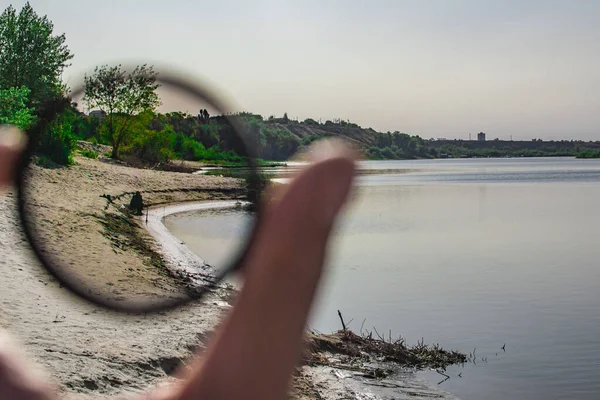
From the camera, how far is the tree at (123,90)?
141cm

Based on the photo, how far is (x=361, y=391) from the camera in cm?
823

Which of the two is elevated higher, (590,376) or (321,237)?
(321,237)

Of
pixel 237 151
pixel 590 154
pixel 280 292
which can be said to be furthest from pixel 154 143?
pixel 590 154

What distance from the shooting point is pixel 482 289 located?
17.5 metres

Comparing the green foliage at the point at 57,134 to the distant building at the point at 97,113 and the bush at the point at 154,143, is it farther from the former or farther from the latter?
the bush at the point at 154,143

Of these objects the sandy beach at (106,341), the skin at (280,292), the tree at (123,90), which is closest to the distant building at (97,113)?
the tree at (123,90)

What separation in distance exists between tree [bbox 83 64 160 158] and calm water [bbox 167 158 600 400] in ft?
1.26

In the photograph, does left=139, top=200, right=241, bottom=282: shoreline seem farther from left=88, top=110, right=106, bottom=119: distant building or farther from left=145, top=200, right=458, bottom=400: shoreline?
left=88, top=110, right=106, bottom=119: distant building

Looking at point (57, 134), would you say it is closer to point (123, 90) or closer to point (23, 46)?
point (123, 90)

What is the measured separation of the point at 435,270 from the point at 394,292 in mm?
4110

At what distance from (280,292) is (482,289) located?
1789 centimetres

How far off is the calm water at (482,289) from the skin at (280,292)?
3 cm

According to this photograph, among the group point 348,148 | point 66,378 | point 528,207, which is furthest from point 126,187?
point 528,207

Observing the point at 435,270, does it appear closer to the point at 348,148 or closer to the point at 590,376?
the point at 590,376
